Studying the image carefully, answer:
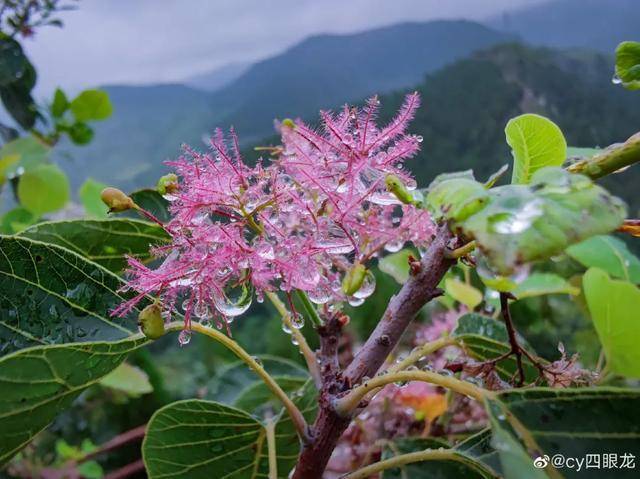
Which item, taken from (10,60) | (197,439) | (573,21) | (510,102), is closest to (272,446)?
(197,439)

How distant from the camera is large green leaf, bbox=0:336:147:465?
1.00 ft

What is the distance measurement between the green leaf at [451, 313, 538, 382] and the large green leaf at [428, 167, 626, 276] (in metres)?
0.23

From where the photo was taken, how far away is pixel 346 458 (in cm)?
82

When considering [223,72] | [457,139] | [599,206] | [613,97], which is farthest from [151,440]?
[223,72]

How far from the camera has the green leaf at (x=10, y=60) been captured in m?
1.06

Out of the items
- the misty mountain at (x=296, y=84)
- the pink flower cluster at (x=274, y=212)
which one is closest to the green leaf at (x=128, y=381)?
the pink flower cluster at (x=274, y=212)

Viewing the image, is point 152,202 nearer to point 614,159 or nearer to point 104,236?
point 104,236

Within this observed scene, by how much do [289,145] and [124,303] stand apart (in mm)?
168

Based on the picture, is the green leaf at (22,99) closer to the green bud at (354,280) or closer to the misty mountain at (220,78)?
the green bud at (354,280)

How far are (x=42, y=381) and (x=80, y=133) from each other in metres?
1.05

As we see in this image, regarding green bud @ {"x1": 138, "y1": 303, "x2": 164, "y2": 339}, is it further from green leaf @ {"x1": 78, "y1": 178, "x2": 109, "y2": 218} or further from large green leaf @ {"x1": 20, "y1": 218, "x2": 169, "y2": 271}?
green leaf @ {"x1": 78, "y1": 178, "x2": 109, "y2": 218}

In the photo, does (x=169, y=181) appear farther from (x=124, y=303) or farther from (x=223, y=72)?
(x=223, y=72)

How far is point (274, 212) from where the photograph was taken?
0.38 m

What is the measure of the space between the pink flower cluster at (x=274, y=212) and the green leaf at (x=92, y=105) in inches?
32.4
